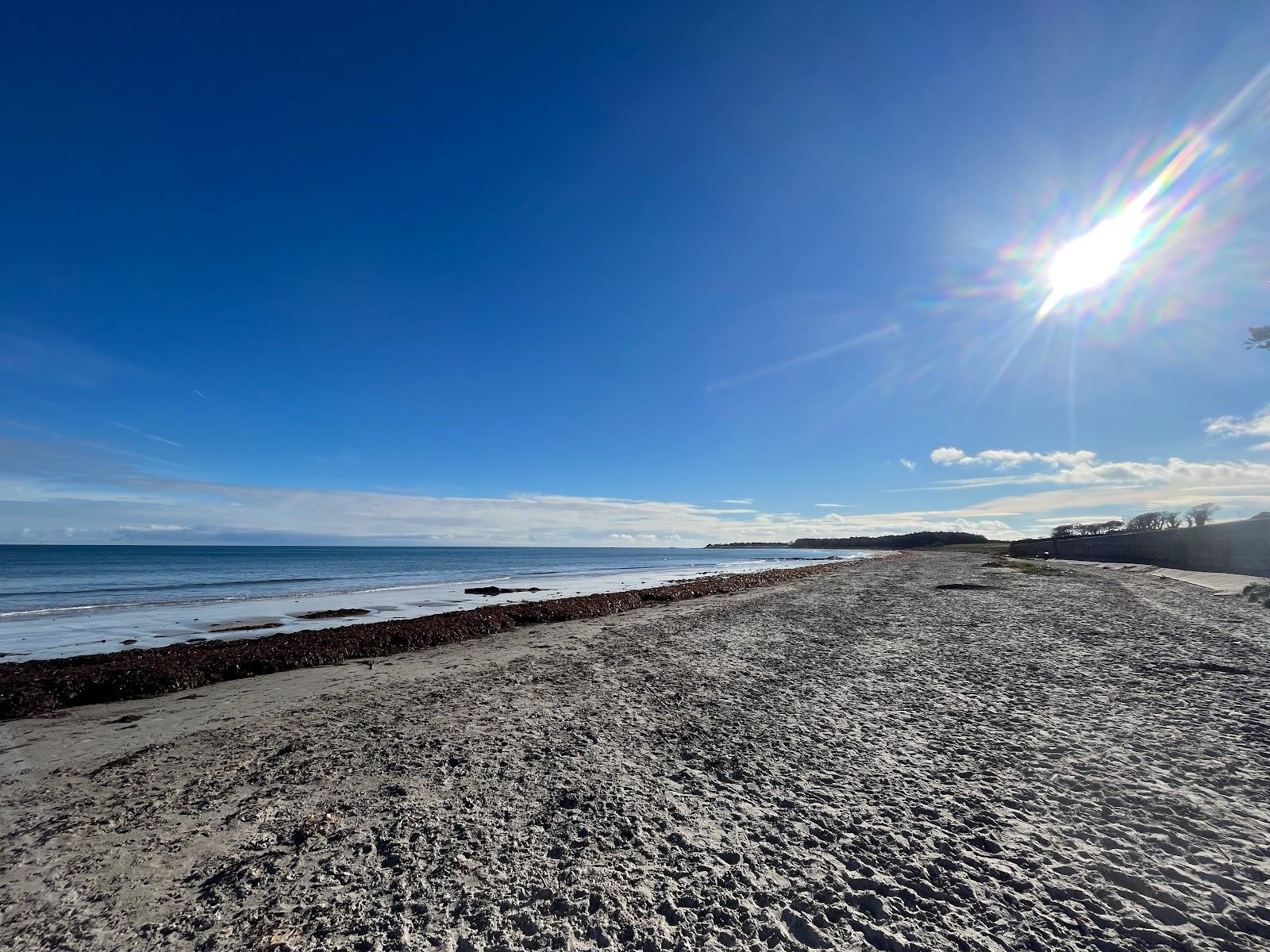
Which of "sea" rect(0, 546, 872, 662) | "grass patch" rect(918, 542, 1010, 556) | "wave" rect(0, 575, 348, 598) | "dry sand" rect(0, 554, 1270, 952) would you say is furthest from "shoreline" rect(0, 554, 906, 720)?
"grass patch" rect(918, 542, 1010, 556)

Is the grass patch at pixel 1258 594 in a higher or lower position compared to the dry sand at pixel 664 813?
Result: higher

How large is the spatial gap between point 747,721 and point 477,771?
13.9 feet

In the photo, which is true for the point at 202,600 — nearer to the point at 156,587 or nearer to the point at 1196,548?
the point at 156,587

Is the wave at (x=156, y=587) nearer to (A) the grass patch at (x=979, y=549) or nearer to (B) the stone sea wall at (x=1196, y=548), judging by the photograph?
(B) the stone sea wall at (x=1196, y=548)

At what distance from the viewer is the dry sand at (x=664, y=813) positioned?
12.8ft

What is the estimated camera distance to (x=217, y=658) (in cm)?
1335

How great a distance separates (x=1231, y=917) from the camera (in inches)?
148

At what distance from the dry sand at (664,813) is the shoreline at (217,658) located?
1.07 m

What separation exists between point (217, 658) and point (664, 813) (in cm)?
1374

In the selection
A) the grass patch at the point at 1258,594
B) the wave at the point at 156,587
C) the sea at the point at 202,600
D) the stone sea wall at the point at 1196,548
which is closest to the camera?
the sea at the point at 202,600

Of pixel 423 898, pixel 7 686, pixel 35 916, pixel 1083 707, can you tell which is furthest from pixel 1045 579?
pixel 7 686

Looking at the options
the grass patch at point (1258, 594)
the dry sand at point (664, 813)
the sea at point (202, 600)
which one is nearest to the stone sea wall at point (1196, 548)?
the grass patch at point (1258, 594)

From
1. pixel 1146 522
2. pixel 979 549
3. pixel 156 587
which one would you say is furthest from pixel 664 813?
pixel 979 549

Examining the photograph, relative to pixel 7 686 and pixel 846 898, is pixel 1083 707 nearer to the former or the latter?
pixel 846 898
